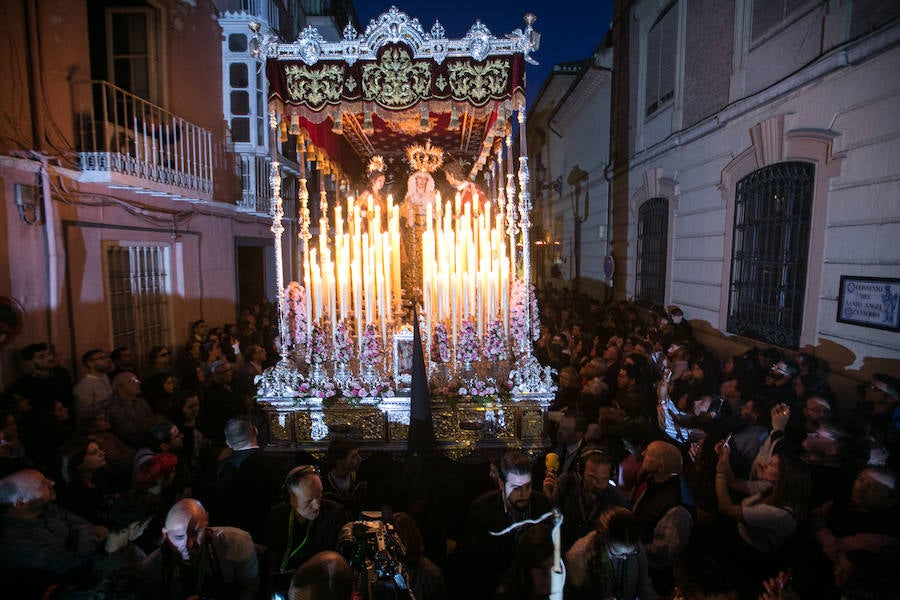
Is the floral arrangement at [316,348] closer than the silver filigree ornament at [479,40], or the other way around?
the silver filigree ornament at [479,40]

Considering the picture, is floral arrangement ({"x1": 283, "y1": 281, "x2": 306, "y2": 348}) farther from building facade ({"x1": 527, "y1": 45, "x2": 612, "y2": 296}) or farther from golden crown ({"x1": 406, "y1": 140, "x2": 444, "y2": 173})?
building facade ({"x1": 527, "y1": 45, "x2": 612, "y2": 296})

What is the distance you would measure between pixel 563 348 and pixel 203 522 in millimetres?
5358

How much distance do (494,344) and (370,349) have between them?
4.53ft

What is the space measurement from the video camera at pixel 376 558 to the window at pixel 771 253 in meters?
5.58

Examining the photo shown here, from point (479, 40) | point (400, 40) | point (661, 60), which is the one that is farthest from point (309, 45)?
point (661, 60)

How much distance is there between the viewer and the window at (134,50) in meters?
7.79

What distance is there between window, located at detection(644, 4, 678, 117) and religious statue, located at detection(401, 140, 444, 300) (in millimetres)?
5041

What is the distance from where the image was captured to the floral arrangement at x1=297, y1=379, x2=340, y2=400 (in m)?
4.87

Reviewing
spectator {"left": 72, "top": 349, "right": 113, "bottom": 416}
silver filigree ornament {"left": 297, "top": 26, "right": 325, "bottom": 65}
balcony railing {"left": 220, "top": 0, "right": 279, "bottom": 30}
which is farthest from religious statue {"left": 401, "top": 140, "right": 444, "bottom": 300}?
balcony railing {"left": 220, "top": 0, "right": 279, "bottom": 30}

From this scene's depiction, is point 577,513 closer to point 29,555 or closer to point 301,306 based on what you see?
point 29,555

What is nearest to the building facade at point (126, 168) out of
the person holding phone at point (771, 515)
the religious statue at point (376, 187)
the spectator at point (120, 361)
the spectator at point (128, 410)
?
Answer: the spectator at point (120, 361)

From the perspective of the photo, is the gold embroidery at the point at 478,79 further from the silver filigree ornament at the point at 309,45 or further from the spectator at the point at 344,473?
the spectator at the point at 344,473

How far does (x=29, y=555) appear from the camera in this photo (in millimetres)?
2420

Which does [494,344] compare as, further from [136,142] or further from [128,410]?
[136,142]
